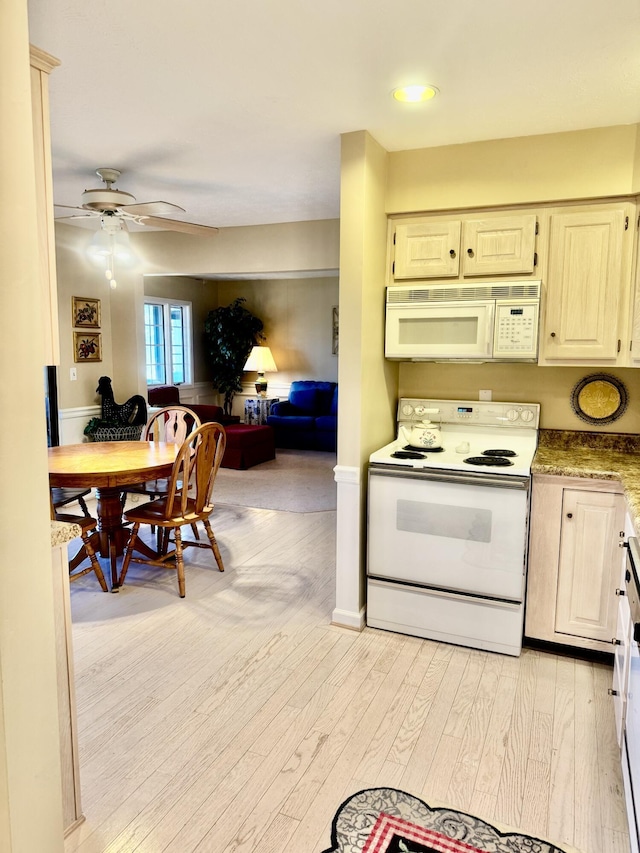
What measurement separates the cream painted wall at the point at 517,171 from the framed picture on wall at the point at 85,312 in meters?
3.56

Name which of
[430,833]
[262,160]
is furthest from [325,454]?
[430,833]

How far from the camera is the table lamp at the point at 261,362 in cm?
848

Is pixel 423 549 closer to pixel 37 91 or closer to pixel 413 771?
pixel 413 771

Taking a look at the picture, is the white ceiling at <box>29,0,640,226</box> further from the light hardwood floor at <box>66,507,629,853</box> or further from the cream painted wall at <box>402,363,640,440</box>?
the light hardwood floor at <box>66,507,629,853</box>

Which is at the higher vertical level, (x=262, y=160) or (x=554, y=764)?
(x=262, y=160)

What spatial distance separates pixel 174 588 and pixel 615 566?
95.1 inches

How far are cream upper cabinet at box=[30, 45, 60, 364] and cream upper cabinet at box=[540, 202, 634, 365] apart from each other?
2243 mm

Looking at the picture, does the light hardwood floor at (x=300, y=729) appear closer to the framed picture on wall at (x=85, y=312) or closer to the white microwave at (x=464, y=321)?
the white microwave at (x=464, y=321)

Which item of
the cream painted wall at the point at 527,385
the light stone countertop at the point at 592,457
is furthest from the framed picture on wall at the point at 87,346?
the light stone countertop at the point at 592,457

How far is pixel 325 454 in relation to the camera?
7926 millimetres

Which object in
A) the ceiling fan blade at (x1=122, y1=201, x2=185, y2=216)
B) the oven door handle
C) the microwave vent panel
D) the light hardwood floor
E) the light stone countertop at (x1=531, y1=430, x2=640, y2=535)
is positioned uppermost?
the ceiling fan blade at (x1=122, y1=201, x2=185, y2=216)

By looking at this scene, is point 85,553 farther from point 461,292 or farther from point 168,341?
point 168,341

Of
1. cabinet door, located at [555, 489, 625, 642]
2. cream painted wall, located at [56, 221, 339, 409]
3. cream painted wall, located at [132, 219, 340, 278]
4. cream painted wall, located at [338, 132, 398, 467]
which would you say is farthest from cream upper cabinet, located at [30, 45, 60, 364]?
cream painted wall, located at [56, 221, 339, 409]

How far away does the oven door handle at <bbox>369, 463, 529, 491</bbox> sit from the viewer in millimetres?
2627
